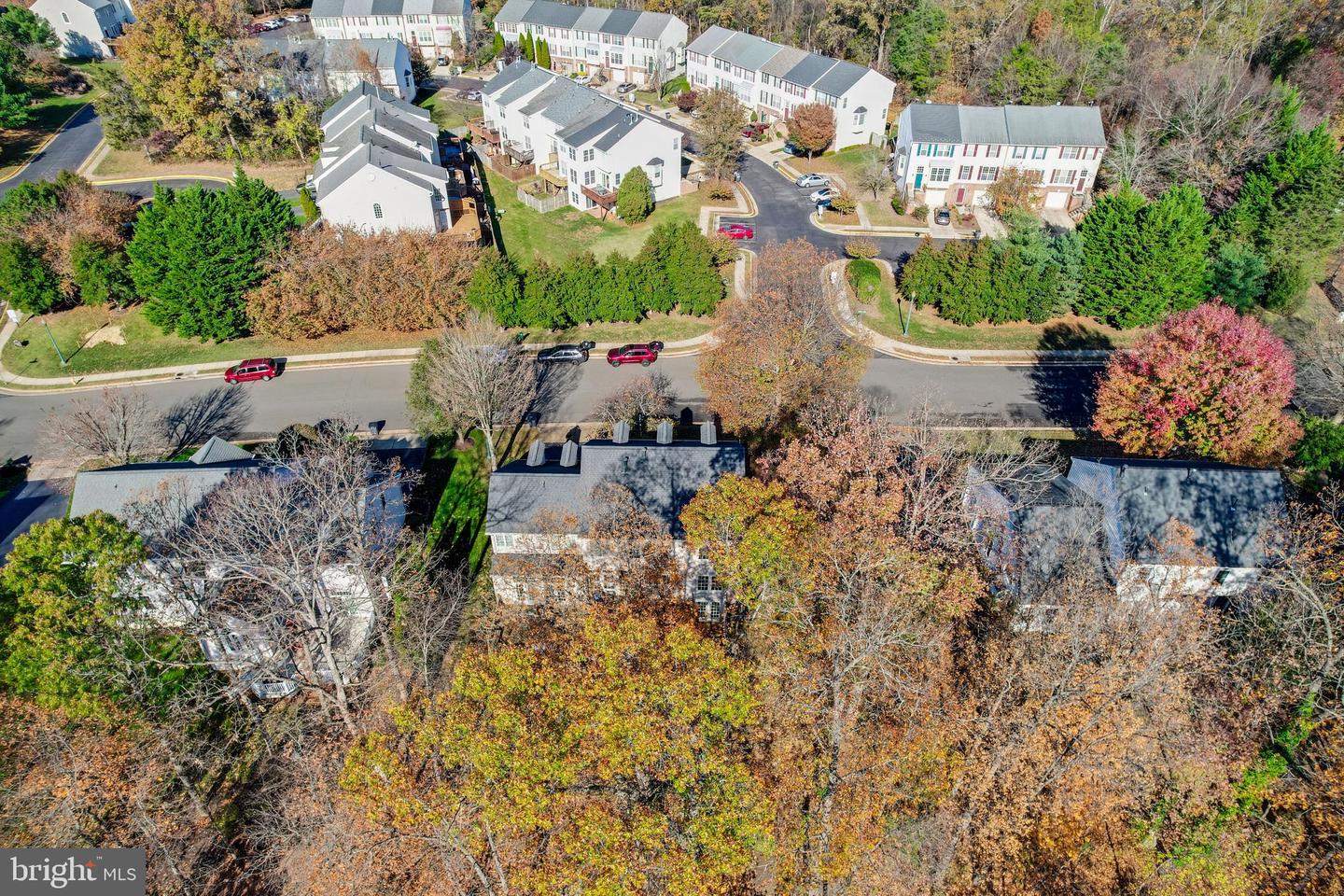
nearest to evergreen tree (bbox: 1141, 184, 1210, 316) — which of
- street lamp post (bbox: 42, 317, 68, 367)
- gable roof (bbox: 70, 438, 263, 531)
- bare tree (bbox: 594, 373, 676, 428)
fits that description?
bare tree (bbox: 594, 373, 676, 428)

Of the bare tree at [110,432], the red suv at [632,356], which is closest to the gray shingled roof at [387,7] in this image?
the red suv at [632,356]

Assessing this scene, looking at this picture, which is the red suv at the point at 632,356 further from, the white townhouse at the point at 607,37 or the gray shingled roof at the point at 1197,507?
the white townhouse at the point at 607,37

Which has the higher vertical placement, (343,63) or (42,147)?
(343,63)

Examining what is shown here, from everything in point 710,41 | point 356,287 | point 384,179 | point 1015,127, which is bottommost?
point 356,287

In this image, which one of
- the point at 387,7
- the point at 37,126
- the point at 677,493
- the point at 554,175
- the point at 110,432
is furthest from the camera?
the point at 387,7

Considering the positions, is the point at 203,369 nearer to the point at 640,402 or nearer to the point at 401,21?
the point at 640,402

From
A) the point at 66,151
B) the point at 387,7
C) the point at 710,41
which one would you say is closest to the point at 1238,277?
the point at 710,41

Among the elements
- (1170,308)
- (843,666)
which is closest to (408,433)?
(843,666)

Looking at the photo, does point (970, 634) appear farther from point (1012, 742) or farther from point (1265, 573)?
point (1265, 573)
